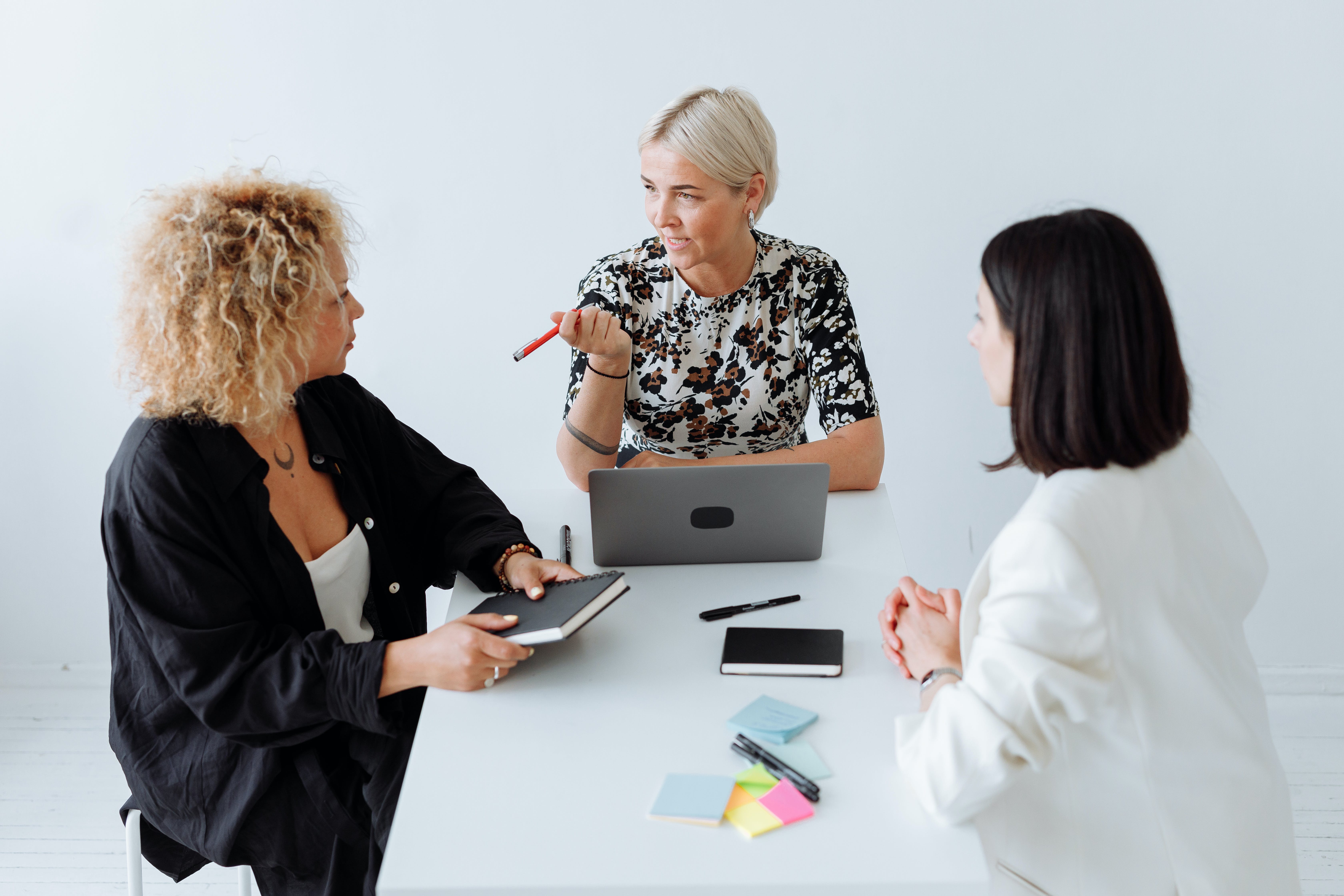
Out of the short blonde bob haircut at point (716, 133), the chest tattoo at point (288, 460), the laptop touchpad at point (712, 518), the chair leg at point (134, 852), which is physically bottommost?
the chair leg at point (134, 852)

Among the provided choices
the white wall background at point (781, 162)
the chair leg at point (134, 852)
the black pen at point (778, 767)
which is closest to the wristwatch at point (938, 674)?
the black pen at point (778, 767)

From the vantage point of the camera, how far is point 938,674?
1135 millimetres

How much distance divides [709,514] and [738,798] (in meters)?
0.56

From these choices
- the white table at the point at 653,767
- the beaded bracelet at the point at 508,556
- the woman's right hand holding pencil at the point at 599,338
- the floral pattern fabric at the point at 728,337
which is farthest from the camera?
the floral pattern fabric at the point at 728,337

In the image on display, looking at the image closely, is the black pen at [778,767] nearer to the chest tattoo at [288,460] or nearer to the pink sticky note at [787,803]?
the pink sticky note at [787,803]

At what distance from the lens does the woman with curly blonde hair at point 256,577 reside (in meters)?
1.19

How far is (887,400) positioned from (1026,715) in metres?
1.83

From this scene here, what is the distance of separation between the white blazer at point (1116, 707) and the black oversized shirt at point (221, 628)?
2.28 ft

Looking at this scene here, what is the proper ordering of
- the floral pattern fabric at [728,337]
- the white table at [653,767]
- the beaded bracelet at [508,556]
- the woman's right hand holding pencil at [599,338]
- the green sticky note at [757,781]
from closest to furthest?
1. the white table at [653,767]
2. the green sticky note at [757,781]
3. the beaded bracelet at [508,556]
4. the woman's right hand holding pencil at [599,338]
5. the floral pattern fabric at [728,337]

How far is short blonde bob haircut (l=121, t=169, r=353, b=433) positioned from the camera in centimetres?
120

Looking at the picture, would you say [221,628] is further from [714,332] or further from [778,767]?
[714,332]

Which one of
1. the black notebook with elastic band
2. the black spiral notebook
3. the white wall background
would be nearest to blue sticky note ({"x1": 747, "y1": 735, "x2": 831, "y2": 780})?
the black notebook with elastic band

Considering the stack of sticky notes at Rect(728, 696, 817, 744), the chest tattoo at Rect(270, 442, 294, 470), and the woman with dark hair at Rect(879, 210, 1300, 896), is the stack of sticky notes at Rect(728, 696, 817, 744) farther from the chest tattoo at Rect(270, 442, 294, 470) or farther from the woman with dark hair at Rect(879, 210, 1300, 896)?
the chest tattoo at Rect(270, 442, 294, 470)

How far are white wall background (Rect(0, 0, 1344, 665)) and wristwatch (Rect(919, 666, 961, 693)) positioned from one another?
5.21 ft
